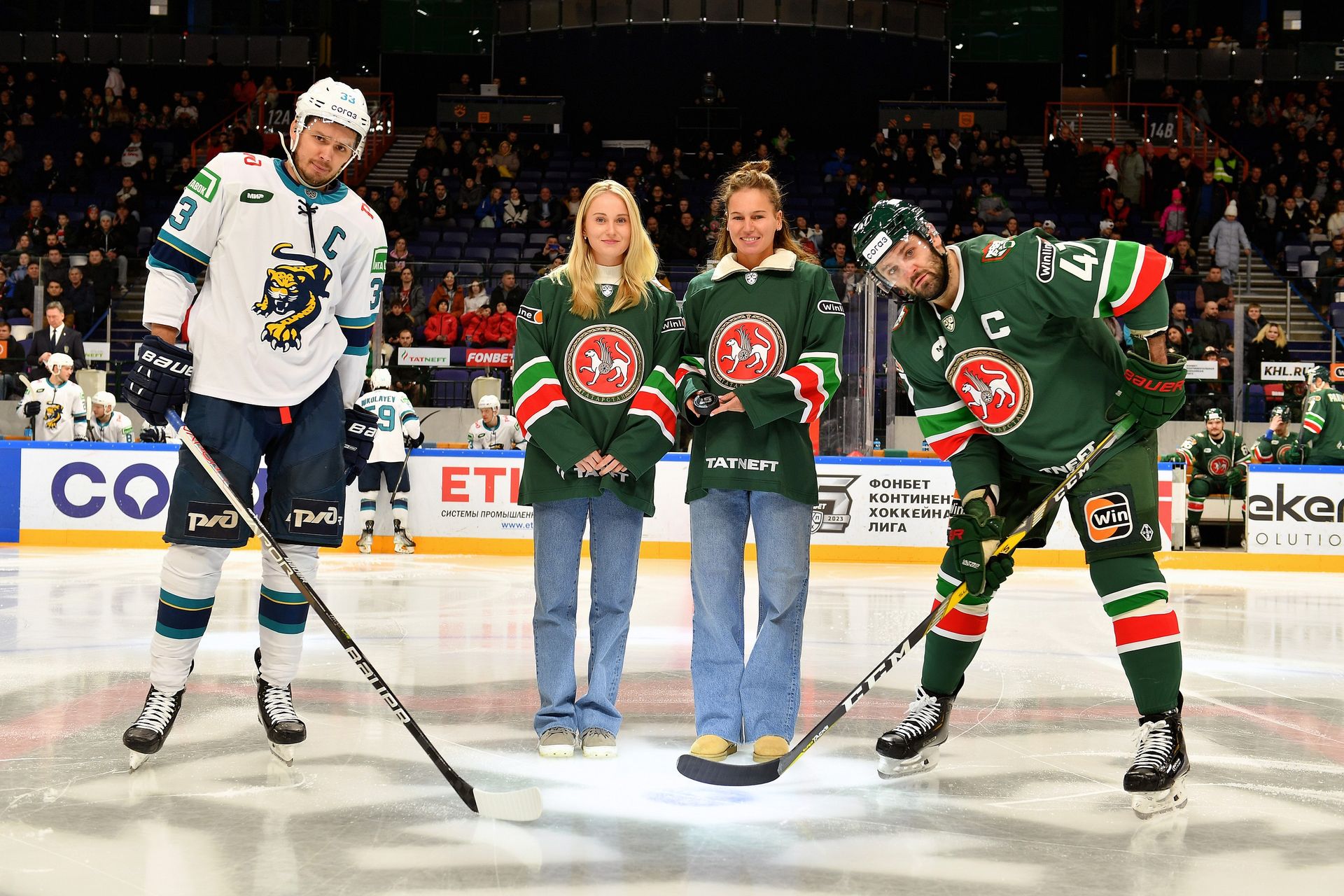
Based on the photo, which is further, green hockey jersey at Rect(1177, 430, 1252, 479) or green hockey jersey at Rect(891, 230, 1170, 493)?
green hockey jersey at Rect(1177, 430, 1252, 479)

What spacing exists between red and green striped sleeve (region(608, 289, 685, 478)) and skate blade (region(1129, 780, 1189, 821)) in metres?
1.42

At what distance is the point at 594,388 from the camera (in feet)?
11.2

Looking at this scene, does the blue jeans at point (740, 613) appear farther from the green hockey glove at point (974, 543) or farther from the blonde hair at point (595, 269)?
the blonde hair at point (595, 269)

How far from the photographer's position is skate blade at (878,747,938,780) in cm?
317

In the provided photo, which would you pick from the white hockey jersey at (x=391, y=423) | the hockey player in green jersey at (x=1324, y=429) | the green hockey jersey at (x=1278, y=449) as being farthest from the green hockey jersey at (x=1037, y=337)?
the green hockey jersey at (x=1278, y=449)

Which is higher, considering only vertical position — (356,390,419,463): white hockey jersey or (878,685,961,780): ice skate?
(356,390,419,463): white hockey jersey

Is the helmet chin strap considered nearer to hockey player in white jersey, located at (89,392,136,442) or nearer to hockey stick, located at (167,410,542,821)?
hockey stick, located at (167,410,542,821)

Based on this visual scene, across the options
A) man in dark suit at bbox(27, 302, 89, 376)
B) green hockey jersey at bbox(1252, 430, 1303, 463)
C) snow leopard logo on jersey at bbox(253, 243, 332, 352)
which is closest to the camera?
snow leopard logo on jersey at bbox(253, 243, 332, 352)

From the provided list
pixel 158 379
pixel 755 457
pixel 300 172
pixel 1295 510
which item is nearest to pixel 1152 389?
pixel 755 457

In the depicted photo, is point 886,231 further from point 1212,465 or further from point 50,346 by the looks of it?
point 50,346

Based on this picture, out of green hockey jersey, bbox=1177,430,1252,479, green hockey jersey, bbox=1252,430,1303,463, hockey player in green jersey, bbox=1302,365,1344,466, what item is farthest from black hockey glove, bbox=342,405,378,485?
green hockey jersey, bbox=1252,430,1303,463

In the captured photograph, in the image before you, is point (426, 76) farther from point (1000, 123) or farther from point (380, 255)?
point (380, 255)

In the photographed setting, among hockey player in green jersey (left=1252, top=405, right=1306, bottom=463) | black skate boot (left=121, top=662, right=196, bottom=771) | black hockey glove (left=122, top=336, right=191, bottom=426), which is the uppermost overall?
black hockey glove (left=122, top=336, right=191, bottom=426)

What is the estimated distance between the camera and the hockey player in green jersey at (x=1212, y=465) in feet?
35.1
